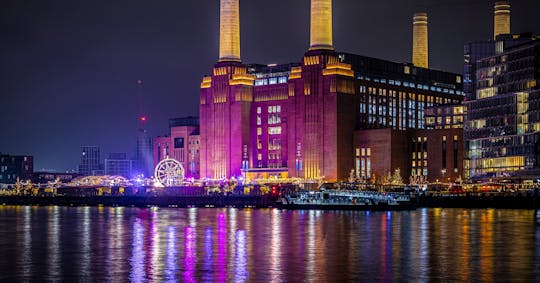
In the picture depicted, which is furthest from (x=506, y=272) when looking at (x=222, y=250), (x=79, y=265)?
(x=79, y=265)

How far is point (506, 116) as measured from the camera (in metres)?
181

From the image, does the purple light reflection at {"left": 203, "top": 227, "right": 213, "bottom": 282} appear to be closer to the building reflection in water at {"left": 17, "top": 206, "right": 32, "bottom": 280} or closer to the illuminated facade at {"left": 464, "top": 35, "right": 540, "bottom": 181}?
the building reflection in water at {"left": 17, "top": 206, "right": 32, "bottom": 280}

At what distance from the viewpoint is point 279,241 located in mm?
82000

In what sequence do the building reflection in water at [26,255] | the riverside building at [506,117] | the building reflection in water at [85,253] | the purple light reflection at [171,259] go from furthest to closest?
the riverside building at [506,117] < the building reflection in water at [26,255] < the building reflection in water at [85,253] < the purple light reflection at [171,259]

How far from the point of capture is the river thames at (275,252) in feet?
189

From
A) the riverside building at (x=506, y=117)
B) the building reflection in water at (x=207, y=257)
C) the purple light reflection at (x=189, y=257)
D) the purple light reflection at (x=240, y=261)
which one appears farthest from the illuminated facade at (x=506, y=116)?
the purple light reflection at (x=240, y=261)

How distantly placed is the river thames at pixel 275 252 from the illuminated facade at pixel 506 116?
230 feet

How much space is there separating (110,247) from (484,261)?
3079 centimetres

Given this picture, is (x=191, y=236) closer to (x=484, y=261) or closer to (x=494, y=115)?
(x=484, y=261)

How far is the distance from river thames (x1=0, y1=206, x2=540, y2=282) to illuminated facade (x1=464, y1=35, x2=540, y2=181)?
7005 cm

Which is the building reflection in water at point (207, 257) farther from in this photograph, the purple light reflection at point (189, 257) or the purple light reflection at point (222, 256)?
the purple light reflection at point (189, 257)

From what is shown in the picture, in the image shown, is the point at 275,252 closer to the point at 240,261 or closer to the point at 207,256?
the point at 207,256

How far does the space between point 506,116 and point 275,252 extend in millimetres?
119806

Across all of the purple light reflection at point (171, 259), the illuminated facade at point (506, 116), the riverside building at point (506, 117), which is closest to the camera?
the purple light reflection at point (171, 259)
